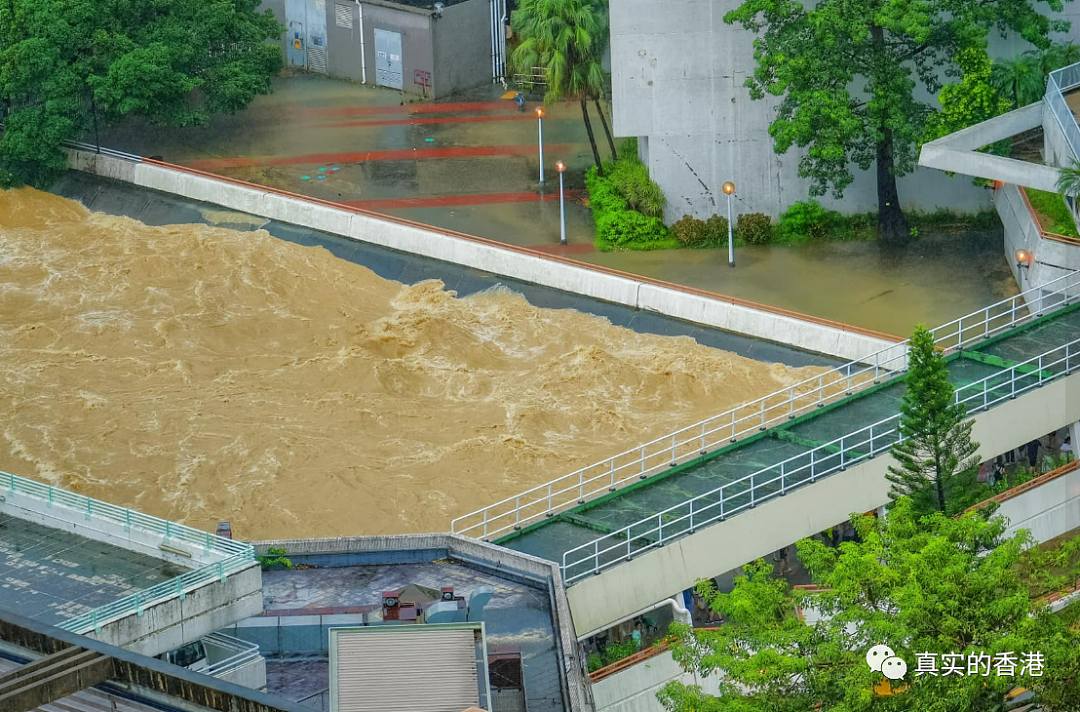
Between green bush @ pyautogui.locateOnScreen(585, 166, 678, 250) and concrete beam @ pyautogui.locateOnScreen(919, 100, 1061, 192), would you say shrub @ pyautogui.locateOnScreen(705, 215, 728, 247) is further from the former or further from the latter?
concrete beam @ pyautogui.locateOnScreen(919, 100, 1061, 192)

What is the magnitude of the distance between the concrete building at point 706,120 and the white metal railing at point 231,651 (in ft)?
76.6

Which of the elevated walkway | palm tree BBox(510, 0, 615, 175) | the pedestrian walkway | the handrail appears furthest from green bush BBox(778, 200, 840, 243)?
the elevated walkway

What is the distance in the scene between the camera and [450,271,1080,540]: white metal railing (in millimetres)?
34750

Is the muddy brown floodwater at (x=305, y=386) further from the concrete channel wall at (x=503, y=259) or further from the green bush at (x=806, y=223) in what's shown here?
the green bush at (x=806, y=223)

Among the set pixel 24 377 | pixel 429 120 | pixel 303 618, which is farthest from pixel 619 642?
pixel 429 120

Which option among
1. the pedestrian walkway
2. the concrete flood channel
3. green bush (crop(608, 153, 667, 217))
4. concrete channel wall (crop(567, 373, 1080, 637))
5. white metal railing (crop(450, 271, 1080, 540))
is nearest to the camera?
concrete channel wall (crop(567, 373, 1080, 637))

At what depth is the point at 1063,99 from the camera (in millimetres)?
41875

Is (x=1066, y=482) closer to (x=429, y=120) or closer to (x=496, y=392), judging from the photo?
(x=496, y=392)

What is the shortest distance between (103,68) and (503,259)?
1390cm

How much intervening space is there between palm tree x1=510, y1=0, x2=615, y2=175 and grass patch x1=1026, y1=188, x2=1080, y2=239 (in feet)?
39.3

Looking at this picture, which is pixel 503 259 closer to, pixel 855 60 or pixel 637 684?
pixel 855 60

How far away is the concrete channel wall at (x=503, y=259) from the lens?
4178 centimetres

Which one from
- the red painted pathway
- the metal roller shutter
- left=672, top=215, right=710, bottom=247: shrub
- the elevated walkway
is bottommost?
the metal roller shutter

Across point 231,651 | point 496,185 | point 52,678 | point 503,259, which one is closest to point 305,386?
point 503,259
